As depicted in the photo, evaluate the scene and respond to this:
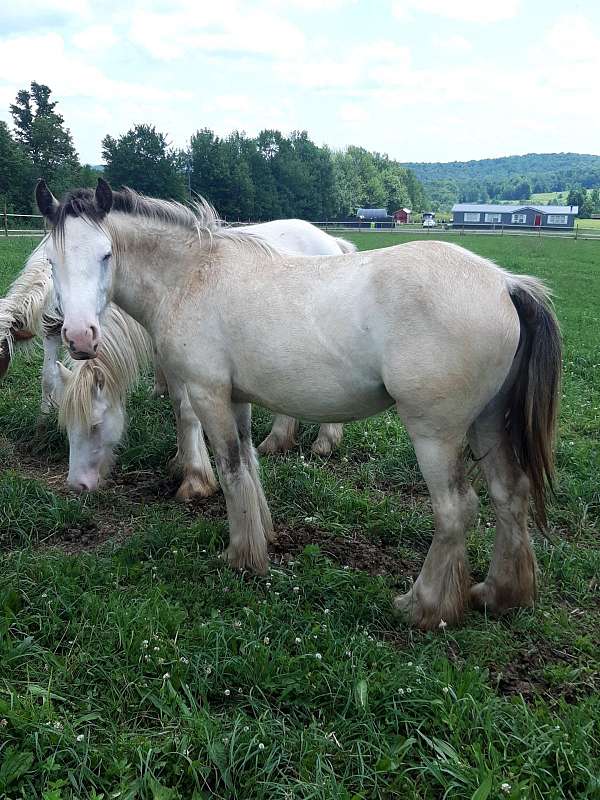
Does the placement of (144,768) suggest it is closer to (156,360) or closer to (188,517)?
(188,517)

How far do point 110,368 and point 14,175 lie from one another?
132 feet

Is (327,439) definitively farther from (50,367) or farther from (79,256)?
(79,256)

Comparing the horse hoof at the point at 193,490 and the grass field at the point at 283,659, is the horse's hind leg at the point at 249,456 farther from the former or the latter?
the horse hoof at the point at 193,490

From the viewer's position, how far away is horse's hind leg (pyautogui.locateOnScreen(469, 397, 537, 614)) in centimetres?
342

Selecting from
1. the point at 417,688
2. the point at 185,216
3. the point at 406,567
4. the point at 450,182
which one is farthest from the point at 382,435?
the point at 450,182

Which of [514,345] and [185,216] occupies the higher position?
[185,216]

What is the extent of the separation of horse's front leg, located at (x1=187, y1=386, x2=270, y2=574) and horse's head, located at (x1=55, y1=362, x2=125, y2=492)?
1390 millimetres

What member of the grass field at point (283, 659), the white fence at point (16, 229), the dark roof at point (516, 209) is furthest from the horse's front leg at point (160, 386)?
the dark roof at point (516, 209)

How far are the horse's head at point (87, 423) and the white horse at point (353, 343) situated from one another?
112 centimetres

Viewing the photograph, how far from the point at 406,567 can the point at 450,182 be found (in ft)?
648

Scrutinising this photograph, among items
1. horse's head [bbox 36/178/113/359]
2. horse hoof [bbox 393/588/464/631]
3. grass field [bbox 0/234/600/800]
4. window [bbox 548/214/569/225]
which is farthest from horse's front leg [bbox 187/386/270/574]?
window [bbox 548/214/569/225]

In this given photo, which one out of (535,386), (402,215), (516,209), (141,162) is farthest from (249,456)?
(516,209)

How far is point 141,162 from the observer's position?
A: 37.5 metres

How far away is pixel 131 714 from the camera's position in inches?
104
